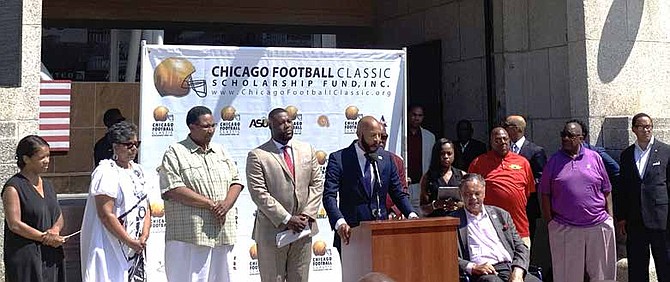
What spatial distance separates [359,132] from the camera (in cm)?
632

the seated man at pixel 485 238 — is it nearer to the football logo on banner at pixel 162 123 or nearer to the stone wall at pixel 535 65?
the football logo on banner at pixel 162 123

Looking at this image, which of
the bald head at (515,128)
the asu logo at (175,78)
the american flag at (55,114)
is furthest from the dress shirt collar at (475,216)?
the american flag at (55,114)

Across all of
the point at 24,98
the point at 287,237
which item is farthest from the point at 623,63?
the point at 24,98

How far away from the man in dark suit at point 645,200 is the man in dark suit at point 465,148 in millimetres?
1817

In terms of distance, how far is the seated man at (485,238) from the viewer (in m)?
6.00

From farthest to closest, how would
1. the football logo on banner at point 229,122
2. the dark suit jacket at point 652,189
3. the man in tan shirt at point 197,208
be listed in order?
the football logo on banner at point 229,122 < the dark suit jacket at point 652,189 < the man in tan shirt at point 197,208

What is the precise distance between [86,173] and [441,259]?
749 cm

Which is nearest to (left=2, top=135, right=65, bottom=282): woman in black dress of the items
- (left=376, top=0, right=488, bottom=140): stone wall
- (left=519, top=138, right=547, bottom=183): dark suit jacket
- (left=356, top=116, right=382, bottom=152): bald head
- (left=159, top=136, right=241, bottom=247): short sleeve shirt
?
(left=159, top=136, right=241, bottom=247): short sleeve shirt

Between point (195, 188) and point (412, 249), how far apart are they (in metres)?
1.73

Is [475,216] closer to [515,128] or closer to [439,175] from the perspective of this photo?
[439,175]

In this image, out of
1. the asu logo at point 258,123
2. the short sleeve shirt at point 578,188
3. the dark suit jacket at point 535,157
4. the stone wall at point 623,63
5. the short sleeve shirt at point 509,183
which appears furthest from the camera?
the stone wall at point 623,63

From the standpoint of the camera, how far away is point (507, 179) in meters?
7.17

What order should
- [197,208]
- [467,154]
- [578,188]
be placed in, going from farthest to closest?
[467,154], [578,188], [197,208]

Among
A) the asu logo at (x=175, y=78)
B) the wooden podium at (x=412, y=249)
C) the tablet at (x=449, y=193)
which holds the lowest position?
the wooden podium at (x=412, y=249)
